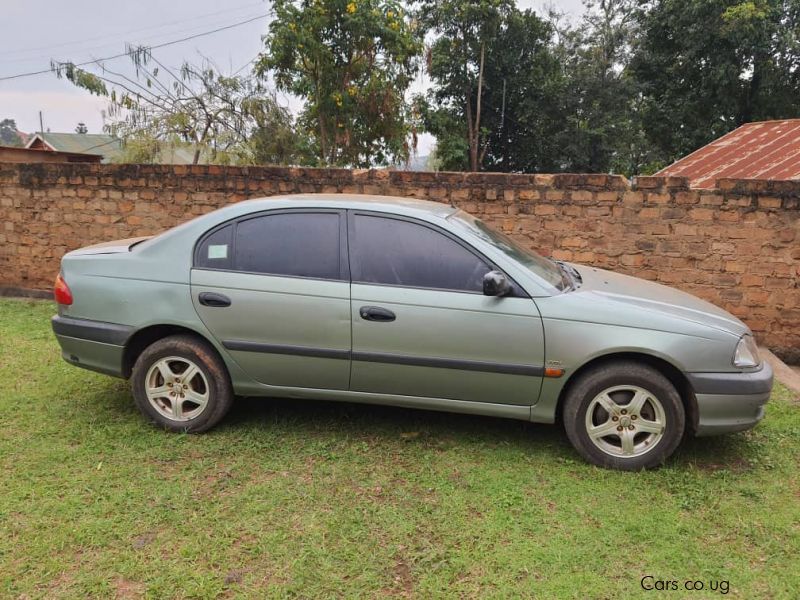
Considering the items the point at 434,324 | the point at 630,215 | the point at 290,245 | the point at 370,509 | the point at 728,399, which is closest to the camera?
the point at 370,509

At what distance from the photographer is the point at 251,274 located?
139 inches

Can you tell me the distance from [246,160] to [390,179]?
9.25 meters

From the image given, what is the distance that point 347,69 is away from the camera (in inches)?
486

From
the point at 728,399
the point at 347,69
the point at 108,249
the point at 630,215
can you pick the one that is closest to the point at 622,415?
the point at 728,399

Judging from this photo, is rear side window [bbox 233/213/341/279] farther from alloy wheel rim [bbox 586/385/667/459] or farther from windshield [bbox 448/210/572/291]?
alloy wheel rim [bbox 586/385/667/459]

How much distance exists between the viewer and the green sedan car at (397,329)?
3.23 meters

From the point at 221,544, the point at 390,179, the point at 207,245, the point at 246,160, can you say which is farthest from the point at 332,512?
the point at 246,160

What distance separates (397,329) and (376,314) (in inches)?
6.0

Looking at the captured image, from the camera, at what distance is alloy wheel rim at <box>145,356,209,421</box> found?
11.9ft

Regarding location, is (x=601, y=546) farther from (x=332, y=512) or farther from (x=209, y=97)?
(x=209, y=97)

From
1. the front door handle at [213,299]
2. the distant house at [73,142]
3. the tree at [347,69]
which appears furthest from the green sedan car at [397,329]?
the distant house at [73,142]

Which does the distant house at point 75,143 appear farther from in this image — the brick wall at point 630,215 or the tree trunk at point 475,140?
the brick wall at point 630,215

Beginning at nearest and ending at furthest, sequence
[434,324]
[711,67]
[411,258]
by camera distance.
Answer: [434,324], [411,258], [711,67]

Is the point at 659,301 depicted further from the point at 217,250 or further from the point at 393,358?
the point at 217,250
